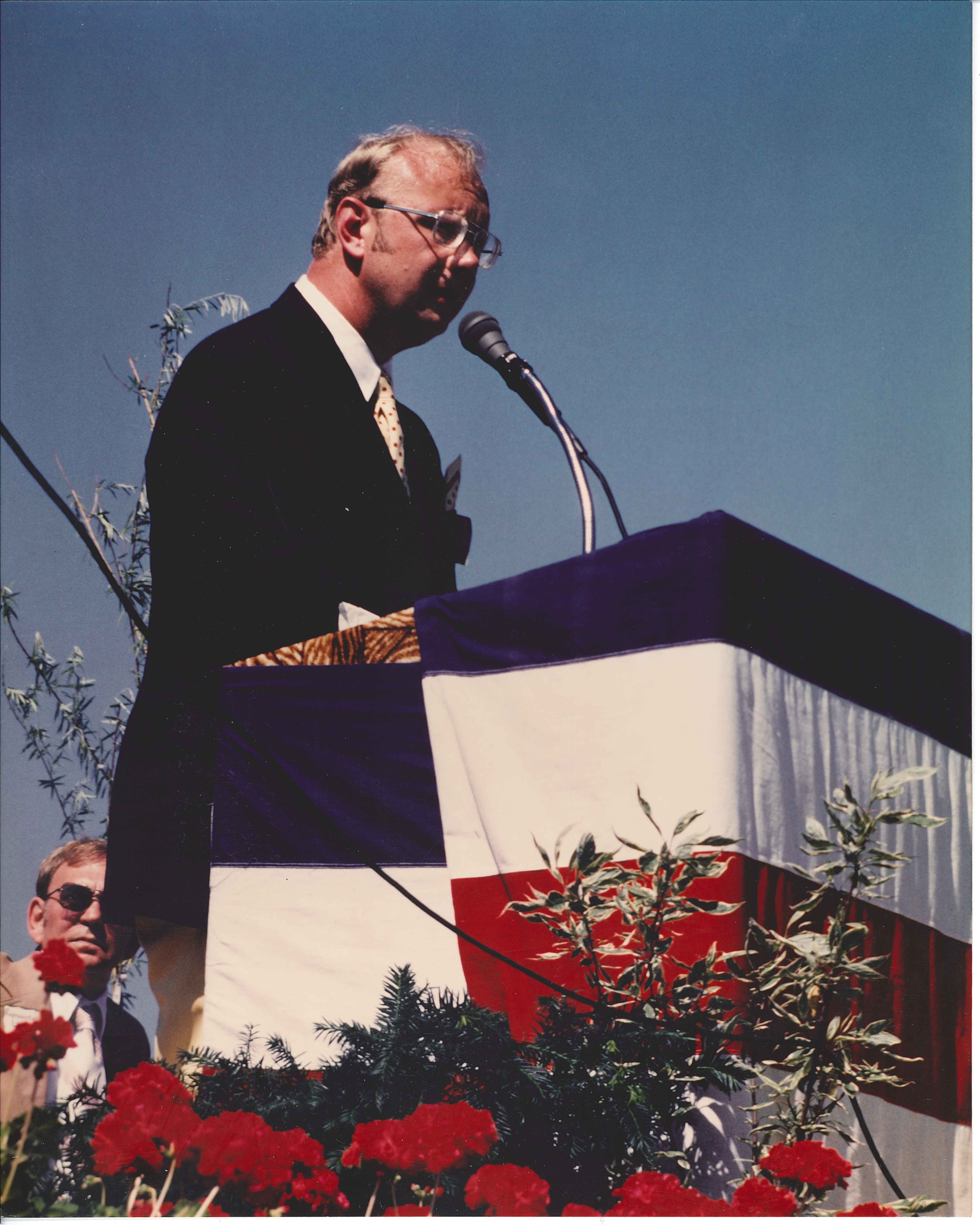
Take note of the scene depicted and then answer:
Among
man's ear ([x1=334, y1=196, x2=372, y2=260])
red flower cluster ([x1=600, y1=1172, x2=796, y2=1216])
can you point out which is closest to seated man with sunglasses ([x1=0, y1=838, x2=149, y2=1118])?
red flower cluster ([x1=600, y1=1172, x2=796, y2=1216])

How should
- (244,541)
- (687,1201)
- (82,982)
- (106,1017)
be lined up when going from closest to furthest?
1. (687,1201)
2. (82,982)
3. (106,1017)
4. (244,541)

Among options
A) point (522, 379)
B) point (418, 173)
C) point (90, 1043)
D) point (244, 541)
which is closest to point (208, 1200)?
point (90, 1043)

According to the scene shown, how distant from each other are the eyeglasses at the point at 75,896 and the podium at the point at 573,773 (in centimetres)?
25

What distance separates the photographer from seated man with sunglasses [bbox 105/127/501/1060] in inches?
81.7

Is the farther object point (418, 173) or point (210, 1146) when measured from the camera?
point (418, 173)

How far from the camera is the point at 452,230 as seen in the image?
2424 millimetres

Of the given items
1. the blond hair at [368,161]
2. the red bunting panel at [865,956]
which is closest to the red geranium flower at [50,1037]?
the red bunting panel at [865,956]

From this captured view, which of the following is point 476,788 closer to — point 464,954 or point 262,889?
point 464,954

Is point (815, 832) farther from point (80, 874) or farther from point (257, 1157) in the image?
point (80, 874)

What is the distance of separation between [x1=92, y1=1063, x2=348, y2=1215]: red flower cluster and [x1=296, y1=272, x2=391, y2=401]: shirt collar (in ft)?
4.41

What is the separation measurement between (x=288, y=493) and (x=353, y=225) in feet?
1.92

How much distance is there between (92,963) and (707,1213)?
1.07 metres

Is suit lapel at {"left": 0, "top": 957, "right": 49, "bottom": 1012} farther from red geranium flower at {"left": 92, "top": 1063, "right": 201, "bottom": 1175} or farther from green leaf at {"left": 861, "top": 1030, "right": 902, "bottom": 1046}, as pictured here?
green leaf at {"left": 861, "top": 1030, "right": 902, "bottom": 1046}

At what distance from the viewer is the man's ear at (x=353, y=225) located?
2420 millimetres
